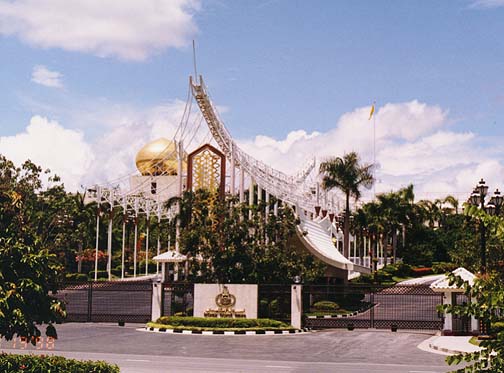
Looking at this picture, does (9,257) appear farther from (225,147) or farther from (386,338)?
(225,147)

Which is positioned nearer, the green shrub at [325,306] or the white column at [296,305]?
the white column at [296,305]

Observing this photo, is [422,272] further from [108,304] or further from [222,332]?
[222,332]

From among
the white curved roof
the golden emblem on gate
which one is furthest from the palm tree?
the golden emblem on gate

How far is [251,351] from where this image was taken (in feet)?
89.2

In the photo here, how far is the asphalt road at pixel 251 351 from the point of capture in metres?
22.6

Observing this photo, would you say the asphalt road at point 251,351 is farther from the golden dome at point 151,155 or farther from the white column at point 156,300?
A: the golden dome at point 151,155

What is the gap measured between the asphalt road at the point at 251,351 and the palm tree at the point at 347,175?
25729 millimetres

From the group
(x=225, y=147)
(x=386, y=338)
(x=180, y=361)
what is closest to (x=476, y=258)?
(x=386, y=338)

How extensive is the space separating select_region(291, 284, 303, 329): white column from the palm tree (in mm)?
24316

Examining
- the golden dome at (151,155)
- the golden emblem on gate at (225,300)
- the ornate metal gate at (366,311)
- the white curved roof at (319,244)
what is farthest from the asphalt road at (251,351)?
the golden dome at (151,155)

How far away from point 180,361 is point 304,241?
86.2 feet

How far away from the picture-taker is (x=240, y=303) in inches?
1451

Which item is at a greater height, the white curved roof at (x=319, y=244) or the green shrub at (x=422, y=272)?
the white curved roof at (x=319, y=244)

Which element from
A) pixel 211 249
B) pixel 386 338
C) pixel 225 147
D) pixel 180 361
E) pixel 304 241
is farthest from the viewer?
pixel 225 147
